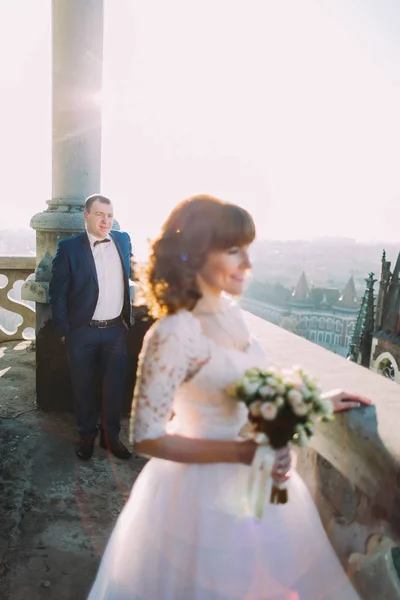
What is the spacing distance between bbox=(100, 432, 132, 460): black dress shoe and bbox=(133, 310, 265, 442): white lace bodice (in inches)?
88.0

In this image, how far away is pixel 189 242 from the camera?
5.01ft

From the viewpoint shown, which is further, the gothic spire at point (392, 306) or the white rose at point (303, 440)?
the gothic spire at point (392, 306)

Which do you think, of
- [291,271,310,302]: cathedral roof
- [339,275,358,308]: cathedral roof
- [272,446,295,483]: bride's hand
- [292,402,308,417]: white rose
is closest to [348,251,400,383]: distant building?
[272,446,295,483]: bride's hand

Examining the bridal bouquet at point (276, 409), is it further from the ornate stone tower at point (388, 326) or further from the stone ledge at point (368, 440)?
the ornate stone tower at point (388, 326)

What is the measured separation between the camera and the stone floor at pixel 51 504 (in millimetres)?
2395

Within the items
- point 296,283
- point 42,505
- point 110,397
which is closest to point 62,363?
point 110,397

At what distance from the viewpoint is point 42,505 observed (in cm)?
294

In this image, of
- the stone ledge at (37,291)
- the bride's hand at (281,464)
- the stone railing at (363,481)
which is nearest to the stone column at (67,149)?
the stone ledge at (37,291)

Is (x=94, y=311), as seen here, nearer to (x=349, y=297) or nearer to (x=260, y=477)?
(x=260, y=477)

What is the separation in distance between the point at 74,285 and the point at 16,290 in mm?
3313

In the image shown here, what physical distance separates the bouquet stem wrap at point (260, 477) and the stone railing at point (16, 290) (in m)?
5.66

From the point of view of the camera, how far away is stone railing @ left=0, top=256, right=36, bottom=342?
6.59 metres

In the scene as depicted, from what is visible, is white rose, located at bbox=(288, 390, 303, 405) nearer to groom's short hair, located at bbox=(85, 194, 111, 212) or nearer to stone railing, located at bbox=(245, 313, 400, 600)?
stone railing, located at bbox=(245, 313, 400, 600)

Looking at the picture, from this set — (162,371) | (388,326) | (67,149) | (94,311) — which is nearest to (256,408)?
(162,371)
